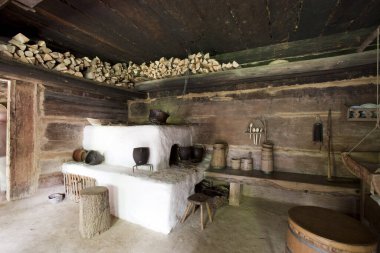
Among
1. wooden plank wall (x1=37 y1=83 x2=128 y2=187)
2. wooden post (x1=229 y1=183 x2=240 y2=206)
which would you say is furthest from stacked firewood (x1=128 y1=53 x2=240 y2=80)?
wooden post (x1=229 y1=183 x2=240 y2=206)

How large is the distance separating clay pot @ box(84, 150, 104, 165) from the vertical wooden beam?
33.7 inches

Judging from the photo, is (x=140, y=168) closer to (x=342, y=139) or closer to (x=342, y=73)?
(x=342, y=139)

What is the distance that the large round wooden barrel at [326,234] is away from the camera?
1479mm

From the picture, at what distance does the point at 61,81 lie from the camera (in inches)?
132

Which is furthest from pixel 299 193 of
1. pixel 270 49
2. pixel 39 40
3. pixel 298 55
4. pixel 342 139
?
pixel 39 40

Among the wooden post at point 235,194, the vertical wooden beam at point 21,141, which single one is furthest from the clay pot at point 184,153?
the vertical wooden beam at point 21,141

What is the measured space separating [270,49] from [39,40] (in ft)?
13.4

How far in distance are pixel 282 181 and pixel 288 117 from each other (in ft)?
4.29

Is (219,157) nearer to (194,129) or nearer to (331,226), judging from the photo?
(194,129)

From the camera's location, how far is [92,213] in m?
2.64

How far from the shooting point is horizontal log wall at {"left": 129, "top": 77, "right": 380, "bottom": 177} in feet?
10.3

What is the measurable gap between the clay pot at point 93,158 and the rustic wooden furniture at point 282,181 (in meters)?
2.32

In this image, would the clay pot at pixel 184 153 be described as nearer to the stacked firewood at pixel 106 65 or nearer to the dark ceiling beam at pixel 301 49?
the stacked firewood at pixel 106 65

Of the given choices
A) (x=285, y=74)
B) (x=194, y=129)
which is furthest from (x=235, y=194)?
(x=285, y=74)
